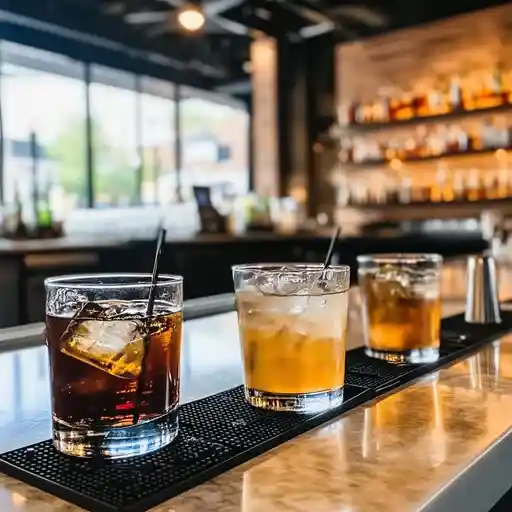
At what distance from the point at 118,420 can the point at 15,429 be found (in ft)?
0.52

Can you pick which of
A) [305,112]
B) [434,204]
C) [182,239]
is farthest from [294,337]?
[305,112]

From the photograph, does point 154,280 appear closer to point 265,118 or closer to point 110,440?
point 110,440

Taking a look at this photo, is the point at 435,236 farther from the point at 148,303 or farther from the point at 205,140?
the point at 205,140

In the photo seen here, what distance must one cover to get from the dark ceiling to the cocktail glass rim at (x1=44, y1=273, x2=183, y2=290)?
15.1 ft

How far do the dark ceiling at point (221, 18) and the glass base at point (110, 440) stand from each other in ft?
15.7

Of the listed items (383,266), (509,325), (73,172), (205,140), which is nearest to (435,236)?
(509,325)

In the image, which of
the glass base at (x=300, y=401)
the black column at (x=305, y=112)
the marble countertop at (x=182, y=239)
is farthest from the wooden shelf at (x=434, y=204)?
the glass base at (x=300, y=401)

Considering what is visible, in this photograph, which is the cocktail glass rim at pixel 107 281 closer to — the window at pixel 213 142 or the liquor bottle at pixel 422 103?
the liquor bottle at pixel 422 103

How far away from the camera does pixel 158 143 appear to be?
27.4ft

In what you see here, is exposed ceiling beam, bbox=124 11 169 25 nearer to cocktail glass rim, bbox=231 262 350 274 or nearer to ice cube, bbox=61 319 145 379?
cocktail glass rim, bbox=231 262 350 274

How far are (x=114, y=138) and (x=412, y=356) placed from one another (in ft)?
23.4

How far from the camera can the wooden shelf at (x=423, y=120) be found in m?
5.41

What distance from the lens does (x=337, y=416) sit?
2.37 feet

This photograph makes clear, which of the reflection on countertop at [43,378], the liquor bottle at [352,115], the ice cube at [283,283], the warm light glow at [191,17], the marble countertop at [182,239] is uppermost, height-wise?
the warm light glow at [191,17]
